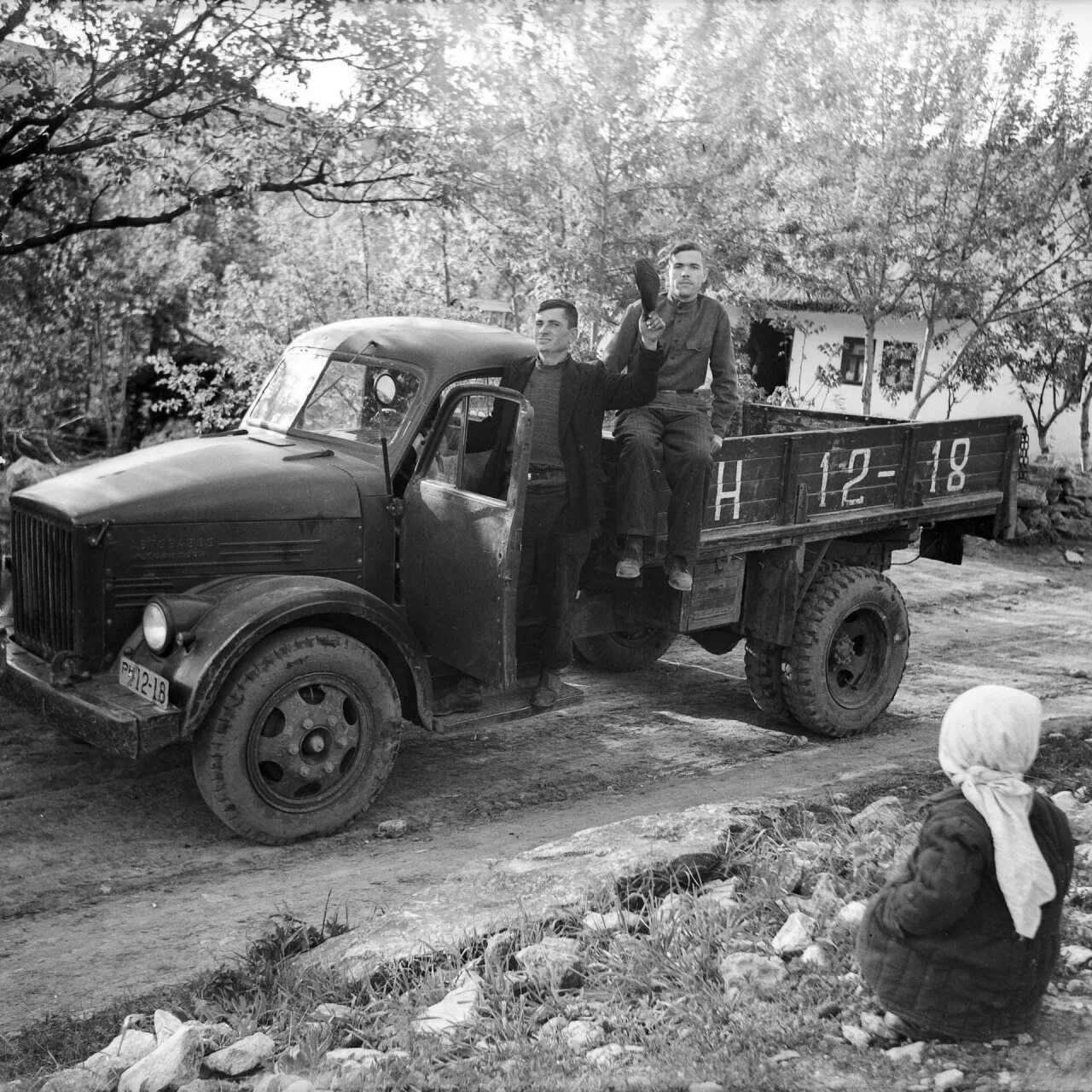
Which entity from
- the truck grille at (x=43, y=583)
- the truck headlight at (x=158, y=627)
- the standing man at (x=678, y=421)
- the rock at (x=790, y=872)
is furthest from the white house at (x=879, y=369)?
the rock at (x=790, y=872)

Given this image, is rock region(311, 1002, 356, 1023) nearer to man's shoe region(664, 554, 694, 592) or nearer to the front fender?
the front fender

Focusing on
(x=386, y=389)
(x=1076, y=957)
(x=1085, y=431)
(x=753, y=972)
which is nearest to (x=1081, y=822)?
(x=1076, y=957)

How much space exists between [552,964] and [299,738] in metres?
2.00

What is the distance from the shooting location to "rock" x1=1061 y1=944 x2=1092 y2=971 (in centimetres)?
379

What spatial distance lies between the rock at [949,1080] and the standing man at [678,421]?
3309 mm

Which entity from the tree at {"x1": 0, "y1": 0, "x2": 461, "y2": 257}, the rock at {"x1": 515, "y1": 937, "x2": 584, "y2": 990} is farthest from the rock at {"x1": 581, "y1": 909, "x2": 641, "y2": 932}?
the tree at {"x1": 0, "y1": 0, "x2": 461, "y2": 257}

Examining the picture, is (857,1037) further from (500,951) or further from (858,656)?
(858,656)

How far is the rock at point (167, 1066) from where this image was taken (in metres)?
3.44

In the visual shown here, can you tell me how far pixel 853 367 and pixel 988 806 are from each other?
15873mm

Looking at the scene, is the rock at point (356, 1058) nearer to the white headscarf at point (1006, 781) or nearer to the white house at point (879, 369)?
the white headscarf at point (1006, 781)

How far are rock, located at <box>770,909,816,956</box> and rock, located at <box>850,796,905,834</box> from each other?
116 centimetres

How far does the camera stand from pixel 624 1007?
3754 millimetres

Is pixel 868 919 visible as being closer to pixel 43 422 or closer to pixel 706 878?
pixel 706 878

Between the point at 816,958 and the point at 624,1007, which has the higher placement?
the point at 816,958
